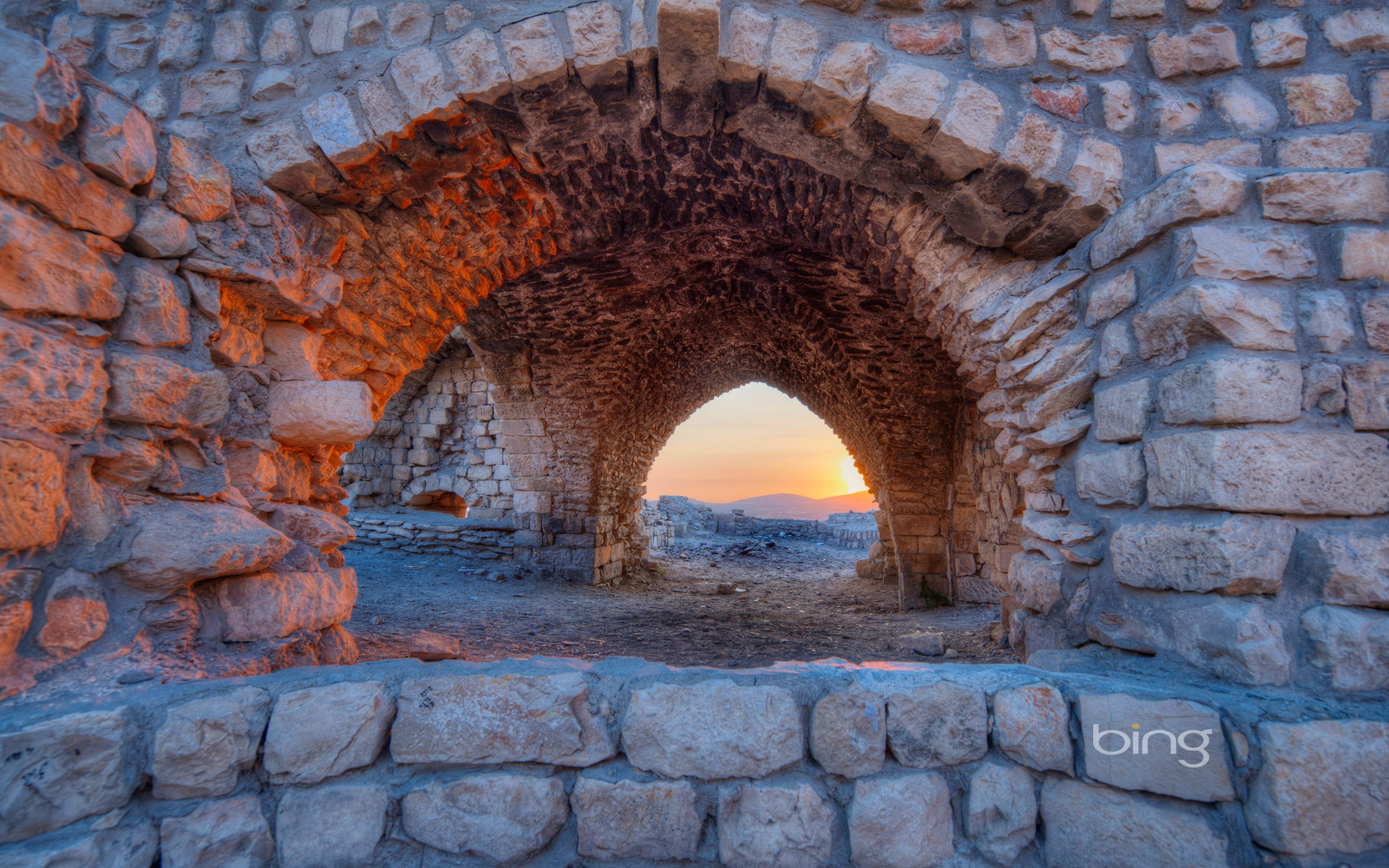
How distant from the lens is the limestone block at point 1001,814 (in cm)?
132

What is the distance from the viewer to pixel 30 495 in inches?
53.4

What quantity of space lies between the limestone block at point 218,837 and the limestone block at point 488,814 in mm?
293

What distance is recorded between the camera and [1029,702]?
4.48ft

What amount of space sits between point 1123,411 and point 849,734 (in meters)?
1.20

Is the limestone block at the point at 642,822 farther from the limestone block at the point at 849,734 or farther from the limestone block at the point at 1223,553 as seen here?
the limestone block at the point at 1223,553

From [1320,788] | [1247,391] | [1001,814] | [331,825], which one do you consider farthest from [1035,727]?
[331,825]

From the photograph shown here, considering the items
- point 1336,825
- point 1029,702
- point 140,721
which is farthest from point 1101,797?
point 140,721

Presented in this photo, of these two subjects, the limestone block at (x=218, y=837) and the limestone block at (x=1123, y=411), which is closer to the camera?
the limestone block at (x=218, y=837)

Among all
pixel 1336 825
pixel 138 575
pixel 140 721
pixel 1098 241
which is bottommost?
pixel 1336 825

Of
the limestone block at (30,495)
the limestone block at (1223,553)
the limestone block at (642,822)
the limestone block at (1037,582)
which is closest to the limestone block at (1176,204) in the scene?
the limestone block at (1223,553)

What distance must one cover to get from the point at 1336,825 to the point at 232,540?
2644 millimetres

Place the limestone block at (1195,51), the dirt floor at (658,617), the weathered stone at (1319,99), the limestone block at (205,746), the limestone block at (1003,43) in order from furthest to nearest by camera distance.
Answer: the dirt floor at (658,617) < the limestone block at (1003,43) < the limestone block at (1195,51) < the weathered stone at (1319,99) < the limestone block at (205,746)

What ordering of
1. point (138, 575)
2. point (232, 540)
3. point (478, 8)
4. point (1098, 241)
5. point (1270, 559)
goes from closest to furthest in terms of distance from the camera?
point (1270, 559) → point (138, 575) → point (232, 540) → point (1098, 241) → point (478, 8)

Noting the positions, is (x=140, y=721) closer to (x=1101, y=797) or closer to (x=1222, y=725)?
(x=1101, y=797)
